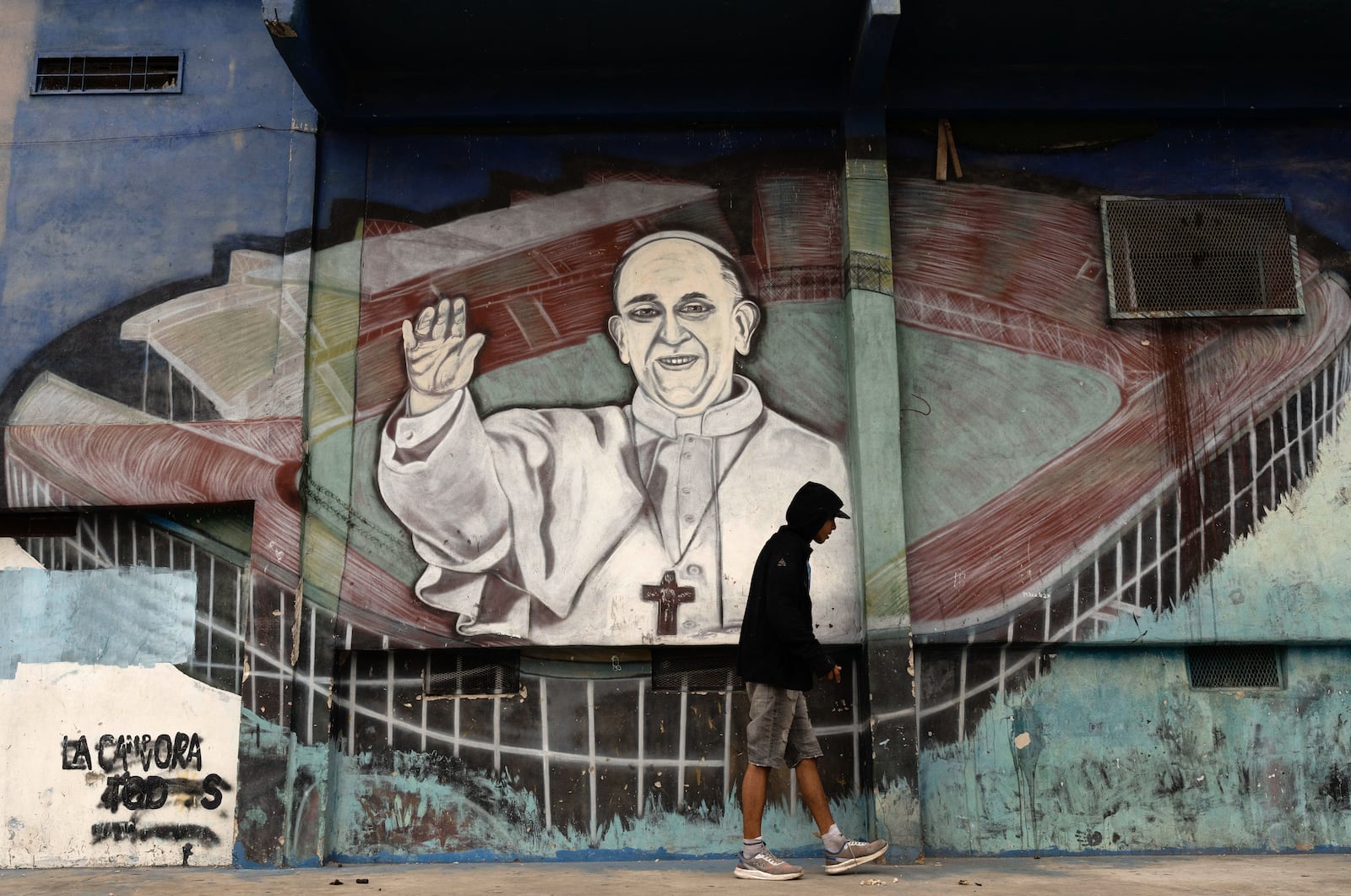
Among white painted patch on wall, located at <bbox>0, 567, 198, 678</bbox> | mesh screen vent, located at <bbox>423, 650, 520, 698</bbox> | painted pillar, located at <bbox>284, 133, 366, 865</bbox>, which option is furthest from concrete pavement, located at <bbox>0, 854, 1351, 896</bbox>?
white painted patch on wall, located at <bbox>0, 567, 198, 678</bbox>

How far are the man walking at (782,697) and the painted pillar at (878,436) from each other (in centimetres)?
53

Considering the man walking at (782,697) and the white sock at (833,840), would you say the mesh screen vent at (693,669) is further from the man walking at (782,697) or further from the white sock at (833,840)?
the white sock at (833,840)

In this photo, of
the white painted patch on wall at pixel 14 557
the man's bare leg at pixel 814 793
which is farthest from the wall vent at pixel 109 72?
the man's bare leg at pixel 814 793

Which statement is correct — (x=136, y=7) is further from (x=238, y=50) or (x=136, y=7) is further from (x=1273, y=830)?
(x=1273, y=830)

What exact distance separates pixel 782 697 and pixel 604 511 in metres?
1.49

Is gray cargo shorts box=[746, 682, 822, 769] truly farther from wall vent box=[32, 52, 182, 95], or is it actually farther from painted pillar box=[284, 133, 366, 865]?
wall vent box=[32, 52, 182, 95]

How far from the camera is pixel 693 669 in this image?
246 inches

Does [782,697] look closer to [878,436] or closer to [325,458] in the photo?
[878,436]

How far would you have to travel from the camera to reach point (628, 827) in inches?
239

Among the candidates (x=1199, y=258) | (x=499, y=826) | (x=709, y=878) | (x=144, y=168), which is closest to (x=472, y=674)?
(x=499, y=826)

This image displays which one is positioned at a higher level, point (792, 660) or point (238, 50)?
point (238, 50)

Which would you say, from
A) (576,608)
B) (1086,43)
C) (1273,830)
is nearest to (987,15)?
(1086,43)

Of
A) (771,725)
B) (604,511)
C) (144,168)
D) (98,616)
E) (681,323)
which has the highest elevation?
(144,168)

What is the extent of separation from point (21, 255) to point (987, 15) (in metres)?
5.40
